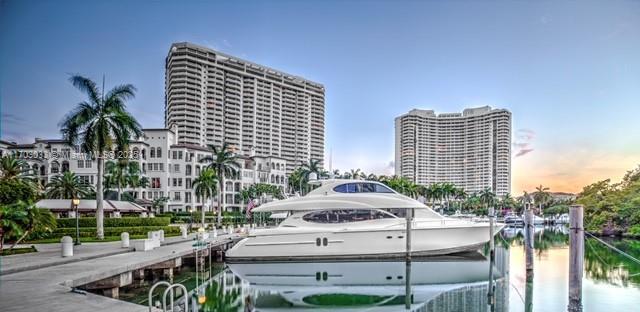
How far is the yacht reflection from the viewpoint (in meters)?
13.1

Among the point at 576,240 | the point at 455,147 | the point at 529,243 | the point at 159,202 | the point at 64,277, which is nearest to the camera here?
the point at 576,240

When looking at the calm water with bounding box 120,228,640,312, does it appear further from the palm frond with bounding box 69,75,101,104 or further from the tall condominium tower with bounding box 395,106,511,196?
the tall condominium tower with bounding box 395,106,511,196

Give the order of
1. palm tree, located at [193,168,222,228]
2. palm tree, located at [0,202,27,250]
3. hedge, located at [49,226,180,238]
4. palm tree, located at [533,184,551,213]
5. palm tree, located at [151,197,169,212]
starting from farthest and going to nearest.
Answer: palm tree, located at [533,184,551,213] < palm tree, located at [151,197,169,212] < palm tree, located at [193,168,222,228] < hedge, located at [49,226,180,238] < palm tree, located at [0,202,27,250]

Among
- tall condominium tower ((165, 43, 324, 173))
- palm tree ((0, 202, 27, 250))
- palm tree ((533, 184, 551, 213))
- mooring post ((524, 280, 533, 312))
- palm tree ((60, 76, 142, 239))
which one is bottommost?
palm tree ((533, 184, 551, 213))

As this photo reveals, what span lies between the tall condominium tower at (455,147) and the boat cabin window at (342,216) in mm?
115524

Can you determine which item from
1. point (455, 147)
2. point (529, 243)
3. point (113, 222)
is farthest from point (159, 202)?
point (455, 147)

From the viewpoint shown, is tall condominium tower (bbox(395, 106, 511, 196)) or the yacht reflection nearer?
the yacht reflection

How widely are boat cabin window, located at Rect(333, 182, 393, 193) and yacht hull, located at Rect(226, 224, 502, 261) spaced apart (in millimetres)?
2414

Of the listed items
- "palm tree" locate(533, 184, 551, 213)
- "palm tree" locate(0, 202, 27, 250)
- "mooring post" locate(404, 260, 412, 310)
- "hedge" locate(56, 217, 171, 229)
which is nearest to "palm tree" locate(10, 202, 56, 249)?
"palm tree" locate(0, 202, 27, 250)

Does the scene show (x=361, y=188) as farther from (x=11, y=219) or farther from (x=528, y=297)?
(x=11, y=219)

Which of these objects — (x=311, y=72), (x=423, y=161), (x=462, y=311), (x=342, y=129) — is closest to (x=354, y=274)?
(x=462, y=311)

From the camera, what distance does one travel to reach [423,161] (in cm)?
13462

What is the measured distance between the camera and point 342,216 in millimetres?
19906

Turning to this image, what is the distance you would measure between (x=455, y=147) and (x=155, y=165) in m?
106
